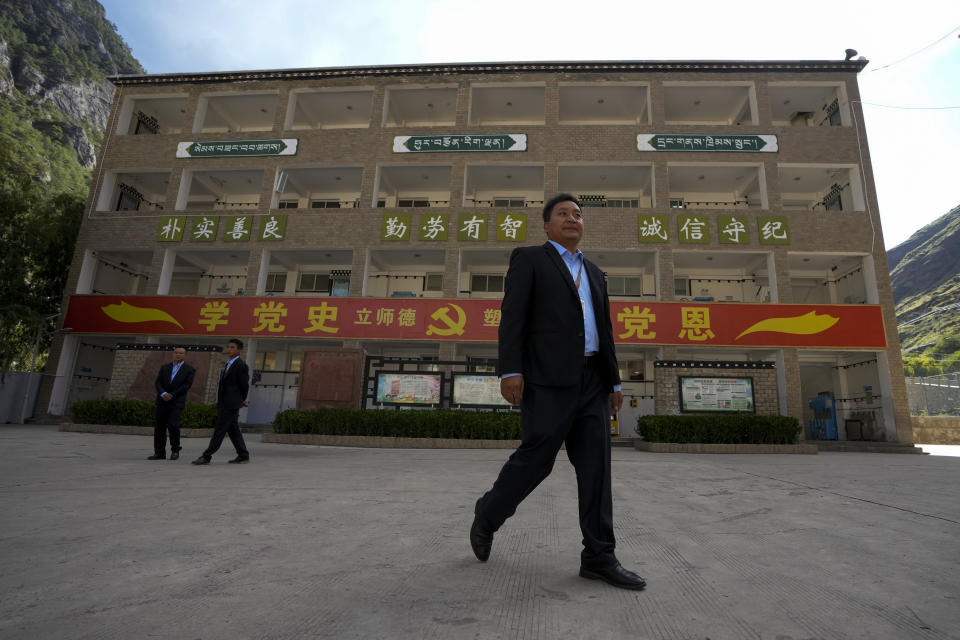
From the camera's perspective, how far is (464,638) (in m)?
1.49

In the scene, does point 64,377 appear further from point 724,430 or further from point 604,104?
point 604,104

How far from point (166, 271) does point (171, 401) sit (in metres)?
16.4

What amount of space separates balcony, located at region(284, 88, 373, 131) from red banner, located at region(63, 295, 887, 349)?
29.8 ft

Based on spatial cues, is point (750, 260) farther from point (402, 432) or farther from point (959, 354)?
point (959, 354)

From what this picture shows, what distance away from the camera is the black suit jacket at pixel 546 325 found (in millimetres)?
2408

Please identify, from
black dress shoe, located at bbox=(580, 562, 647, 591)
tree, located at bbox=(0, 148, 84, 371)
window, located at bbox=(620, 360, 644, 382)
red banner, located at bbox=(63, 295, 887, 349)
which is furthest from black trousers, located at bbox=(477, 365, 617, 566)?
tree, located at bbox=(0, 148, 84, 371)

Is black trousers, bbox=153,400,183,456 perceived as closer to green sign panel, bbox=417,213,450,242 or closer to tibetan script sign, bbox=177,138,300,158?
green sign panel, bbox=417,213,450,242

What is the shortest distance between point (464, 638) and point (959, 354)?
10488cm

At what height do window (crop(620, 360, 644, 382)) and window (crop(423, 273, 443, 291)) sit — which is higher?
window (crop(423, 273, 443, 291))

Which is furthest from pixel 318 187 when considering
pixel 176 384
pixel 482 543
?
pixel 482 543

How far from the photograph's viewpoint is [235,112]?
2441 cm

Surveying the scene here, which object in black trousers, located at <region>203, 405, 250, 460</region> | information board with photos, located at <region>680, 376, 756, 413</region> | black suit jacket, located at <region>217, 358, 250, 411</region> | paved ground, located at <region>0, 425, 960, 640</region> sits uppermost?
information board with photos, located at <region>680, 376, 756, 413</region>

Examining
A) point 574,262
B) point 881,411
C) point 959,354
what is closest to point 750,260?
point 881,411

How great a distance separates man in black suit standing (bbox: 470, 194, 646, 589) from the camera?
2.33 m
